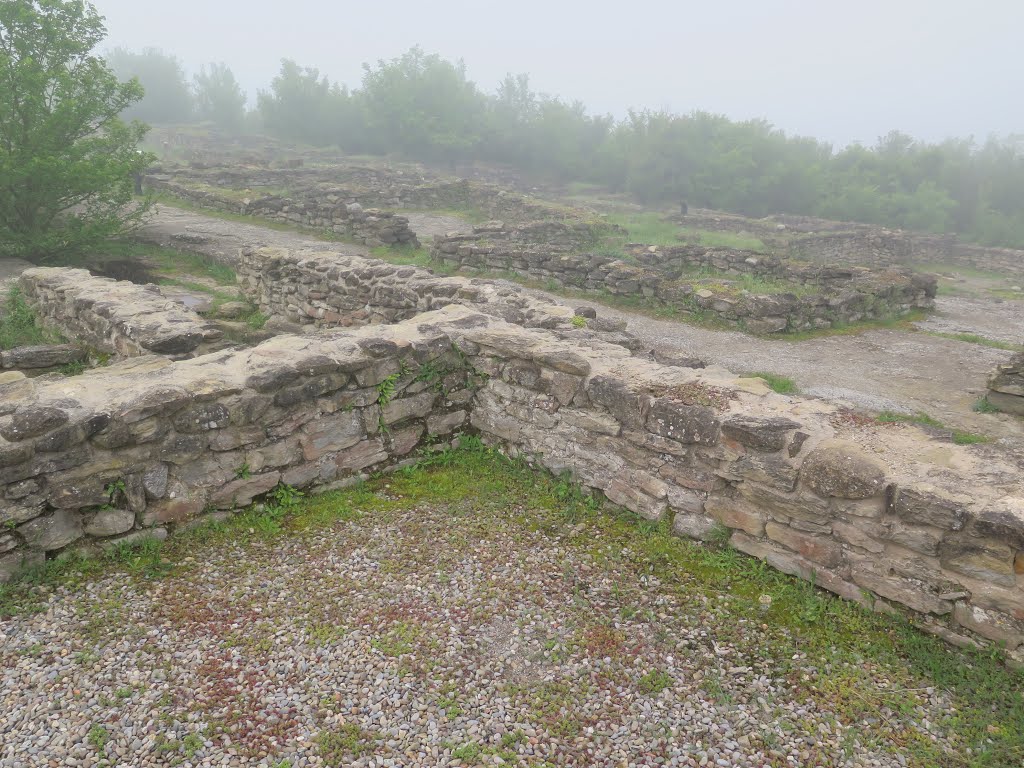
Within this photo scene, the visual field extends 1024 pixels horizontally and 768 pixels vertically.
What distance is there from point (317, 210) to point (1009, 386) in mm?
17725

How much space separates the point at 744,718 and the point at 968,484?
74.2 inches

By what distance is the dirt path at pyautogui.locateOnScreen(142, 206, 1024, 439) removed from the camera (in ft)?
28.1

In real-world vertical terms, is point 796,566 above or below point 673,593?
above

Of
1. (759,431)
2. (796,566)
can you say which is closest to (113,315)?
(759,431)

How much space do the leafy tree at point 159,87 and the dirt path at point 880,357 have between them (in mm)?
51722

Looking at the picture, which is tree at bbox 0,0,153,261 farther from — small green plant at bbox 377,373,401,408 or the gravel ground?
the gravel ground

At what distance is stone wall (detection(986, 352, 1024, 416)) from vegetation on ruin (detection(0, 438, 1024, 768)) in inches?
237

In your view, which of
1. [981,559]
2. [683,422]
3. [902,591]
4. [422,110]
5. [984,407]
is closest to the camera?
[981,559]

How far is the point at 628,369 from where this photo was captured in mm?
5230

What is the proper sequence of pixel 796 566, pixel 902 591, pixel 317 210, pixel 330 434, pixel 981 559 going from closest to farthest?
pixel 981 559 < pixel 902 591 < pixel 796 566 < pixel 330 434 < pixel 317 210

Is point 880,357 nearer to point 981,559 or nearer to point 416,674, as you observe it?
point 981,559

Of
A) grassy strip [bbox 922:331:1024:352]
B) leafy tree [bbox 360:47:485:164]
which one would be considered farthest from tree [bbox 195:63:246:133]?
grassy strip [bbox 922:331:1024:352]

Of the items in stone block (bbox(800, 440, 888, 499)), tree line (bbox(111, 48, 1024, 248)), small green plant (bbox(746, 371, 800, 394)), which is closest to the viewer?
stone block (bbox(800, 440, 888, 499))

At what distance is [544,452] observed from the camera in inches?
220
